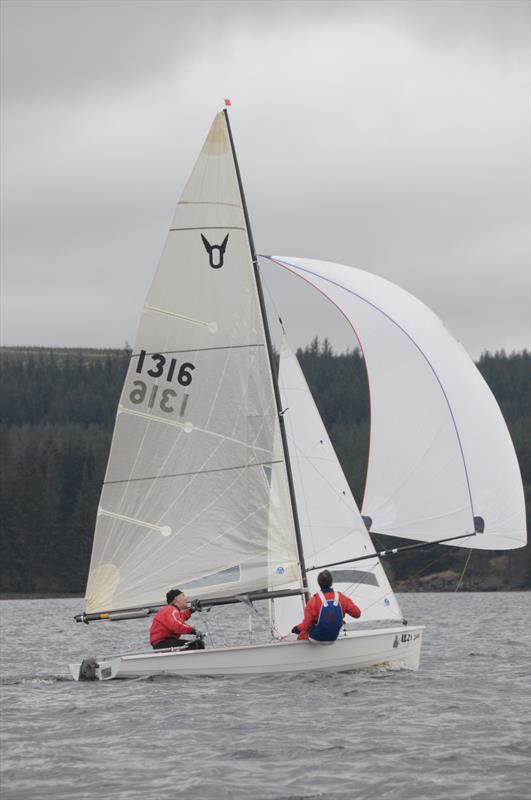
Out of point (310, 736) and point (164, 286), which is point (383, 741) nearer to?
point (310, 736)

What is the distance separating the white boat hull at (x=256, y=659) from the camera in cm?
2114

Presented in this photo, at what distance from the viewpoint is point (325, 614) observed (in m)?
21.0

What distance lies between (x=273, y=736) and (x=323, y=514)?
7535 millimetres

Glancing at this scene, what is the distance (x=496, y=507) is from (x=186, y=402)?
5281 millimetres

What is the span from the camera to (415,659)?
23594 mm

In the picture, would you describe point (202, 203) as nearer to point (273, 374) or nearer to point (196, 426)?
point (273, 374)

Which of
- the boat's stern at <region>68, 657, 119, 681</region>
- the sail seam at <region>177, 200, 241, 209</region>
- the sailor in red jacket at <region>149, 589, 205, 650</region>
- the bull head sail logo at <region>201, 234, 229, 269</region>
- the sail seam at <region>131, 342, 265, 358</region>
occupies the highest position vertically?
the sail seam at <region>177, 200, 241, 209</region>

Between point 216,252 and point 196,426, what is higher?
point 216,252

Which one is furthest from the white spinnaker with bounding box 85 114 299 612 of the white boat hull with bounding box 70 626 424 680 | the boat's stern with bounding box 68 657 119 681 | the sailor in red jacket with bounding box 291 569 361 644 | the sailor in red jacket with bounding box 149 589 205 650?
the sailor in red jacket with bounding box 291 569 361 644

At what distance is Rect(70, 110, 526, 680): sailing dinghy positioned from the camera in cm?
2275

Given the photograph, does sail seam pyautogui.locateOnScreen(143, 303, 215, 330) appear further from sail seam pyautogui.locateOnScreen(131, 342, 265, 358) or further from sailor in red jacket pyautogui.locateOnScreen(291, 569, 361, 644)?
sailor in red jacket pyautogui.locateOnScreen(291, 569, 361, 644)

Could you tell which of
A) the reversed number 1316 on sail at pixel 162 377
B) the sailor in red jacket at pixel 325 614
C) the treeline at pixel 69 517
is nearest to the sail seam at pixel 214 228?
the reversed number 1316 on sail at pixel 162 377

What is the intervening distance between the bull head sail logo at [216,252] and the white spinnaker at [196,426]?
2 cm

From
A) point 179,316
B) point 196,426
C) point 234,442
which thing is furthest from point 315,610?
point 179,316
